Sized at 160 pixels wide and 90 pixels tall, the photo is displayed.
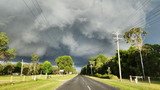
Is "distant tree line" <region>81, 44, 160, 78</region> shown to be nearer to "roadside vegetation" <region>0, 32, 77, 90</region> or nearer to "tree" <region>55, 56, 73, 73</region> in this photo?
"roadside vegetation" <region>0, 32, 77, 90</region>

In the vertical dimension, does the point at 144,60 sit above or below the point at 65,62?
below

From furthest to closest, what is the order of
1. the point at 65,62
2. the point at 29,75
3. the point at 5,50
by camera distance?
1. the point at 65,62
2. the point at 29,75
3. the point at 5,50

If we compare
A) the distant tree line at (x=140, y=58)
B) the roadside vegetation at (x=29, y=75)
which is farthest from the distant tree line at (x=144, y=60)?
the roadside vegetation at (x=29, y=75)

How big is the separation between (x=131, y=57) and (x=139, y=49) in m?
9.46

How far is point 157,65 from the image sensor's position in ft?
232

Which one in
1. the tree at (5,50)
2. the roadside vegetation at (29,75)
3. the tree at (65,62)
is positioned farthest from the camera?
the tree at (65,62)

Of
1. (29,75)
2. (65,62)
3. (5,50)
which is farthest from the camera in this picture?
(65,62)

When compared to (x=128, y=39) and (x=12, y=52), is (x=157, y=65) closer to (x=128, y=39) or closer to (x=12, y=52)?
(x=128, y=39)

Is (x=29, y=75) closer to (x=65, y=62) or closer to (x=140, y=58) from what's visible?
(x=65, y=62)

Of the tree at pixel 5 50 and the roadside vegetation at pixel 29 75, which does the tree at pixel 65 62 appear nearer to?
the roadside vegetation at pixel 29 75

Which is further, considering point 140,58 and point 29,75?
point 29,75

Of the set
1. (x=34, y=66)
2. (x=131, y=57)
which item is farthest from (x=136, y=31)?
(x=34, y=66)

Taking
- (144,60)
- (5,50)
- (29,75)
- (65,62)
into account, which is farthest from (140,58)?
(65,62)

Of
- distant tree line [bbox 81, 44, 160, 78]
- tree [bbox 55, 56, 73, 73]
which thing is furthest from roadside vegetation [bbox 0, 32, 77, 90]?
distant tree line [bbox 81, 44, 160, 78]
